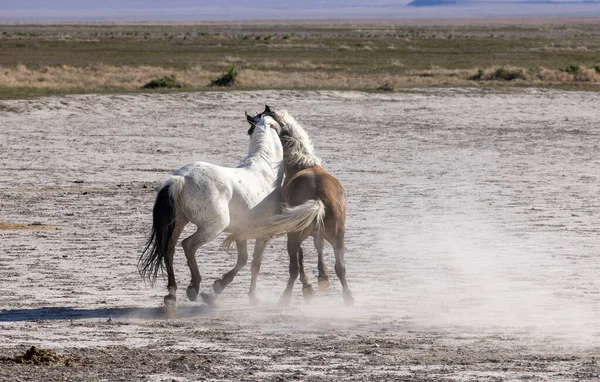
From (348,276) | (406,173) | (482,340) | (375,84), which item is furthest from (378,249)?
(375,84)

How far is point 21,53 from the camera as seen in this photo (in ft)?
213

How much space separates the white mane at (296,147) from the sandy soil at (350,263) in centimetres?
121

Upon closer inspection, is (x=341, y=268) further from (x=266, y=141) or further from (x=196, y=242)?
(x=266, y=141)

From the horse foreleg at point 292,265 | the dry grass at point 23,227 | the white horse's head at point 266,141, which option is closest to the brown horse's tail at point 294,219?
the horse foreleg at point 292,265

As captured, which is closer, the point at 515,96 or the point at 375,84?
the point at 515,96

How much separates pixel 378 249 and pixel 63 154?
31.3 feet

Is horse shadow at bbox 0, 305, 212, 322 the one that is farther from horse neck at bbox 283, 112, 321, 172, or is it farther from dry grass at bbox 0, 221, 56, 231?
dry grass at bbox 0, 221, 56, 231

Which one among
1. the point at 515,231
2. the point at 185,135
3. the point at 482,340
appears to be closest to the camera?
the point at 482,340

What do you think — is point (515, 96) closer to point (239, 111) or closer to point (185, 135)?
point (239, 111)

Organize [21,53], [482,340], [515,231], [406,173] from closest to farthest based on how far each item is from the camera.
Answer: [482,340]
[515,231]
[406,173]
[21,53]

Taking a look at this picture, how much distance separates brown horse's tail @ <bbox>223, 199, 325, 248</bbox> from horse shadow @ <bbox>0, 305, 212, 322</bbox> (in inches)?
34.0

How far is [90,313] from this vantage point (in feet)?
28.3

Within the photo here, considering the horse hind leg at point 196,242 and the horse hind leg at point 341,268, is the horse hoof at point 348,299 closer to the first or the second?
the horse hind leg at point 341,268

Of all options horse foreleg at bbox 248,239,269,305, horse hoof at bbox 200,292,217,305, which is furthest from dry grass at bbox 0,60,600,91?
horse hoof at bbox 200,292,217,305
